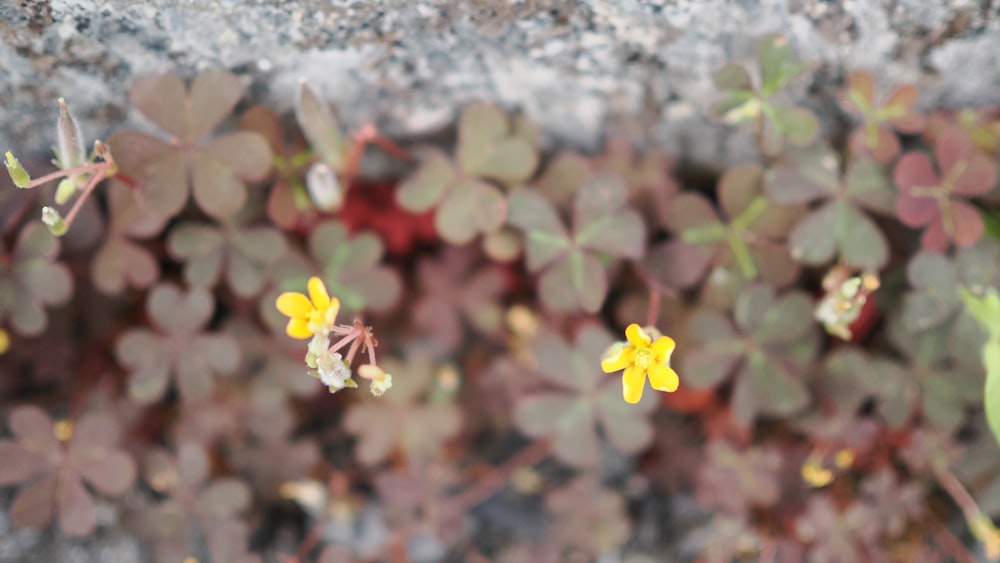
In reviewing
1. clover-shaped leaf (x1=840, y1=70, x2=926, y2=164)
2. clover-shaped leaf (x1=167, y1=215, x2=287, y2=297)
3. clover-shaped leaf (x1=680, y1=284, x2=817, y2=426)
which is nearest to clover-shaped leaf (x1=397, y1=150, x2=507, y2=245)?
clover-shaped leaf (x1=167, y1=215, x2=287, y2=297)

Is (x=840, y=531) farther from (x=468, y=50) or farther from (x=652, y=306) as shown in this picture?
(x=468, y=50)

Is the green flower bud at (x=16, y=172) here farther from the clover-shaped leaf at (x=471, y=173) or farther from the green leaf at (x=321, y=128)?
the clover-shaped leaf at (x=471, y=173)

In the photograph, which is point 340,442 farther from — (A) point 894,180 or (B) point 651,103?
(A) point 894,180

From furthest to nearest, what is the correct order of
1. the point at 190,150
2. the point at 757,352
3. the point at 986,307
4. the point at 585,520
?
the point at 585,520 < the point at 757,352 < the point at 190,150 < the point at 986,307

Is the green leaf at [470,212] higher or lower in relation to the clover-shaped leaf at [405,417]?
higher

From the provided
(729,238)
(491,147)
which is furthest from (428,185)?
(729,238)

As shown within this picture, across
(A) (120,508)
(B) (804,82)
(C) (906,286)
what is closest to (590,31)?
(B) (804,82)

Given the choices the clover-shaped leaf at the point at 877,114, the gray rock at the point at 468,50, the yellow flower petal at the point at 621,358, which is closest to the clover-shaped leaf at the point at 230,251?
the gray rock at the point at 468,50
